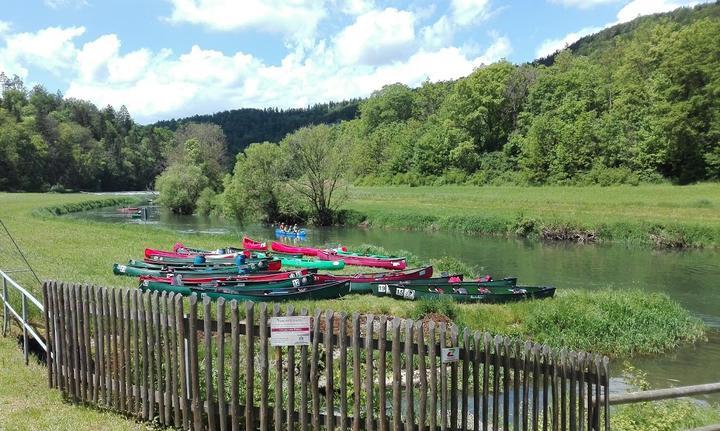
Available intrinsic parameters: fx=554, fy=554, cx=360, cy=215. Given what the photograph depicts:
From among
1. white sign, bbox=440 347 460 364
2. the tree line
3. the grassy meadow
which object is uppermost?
the tree line

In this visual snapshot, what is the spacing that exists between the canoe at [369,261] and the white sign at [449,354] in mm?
17812

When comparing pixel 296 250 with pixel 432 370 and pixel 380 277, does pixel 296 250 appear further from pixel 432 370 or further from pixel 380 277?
pixel 432 370

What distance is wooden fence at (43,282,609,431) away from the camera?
579cm

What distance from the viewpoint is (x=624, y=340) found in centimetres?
1502

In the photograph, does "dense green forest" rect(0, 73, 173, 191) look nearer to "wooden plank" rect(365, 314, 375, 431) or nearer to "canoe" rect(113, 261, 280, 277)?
"canoe" rect(113, 261, 280, 277)

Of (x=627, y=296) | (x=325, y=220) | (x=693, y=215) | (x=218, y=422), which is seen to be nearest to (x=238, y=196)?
(x=325, y=220)

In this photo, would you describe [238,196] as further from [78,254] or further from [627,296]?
[627,296]

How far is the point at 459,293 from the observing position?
16797 millimetres

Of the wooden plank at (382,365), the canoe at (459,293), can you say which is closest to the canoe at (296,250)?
the canoe at (459,293)

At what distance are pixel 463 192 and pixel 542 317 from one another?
4934cm

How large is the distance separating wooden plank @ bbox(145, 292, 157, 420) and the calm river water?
9932mm

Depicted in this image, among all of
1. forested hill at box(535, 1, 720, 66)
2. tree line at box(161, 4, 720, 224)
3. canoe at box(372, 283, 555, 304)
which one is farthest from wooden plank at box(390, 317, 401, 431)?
forested hill at box(535, 1, 720, 66)

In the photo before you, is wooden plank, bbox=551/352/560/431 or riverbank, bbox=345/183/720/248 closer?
wooden plank, bbox=551/352/560/431

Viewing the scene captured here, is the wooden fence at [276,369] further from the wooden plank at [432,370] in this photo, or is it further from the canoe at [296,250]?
the canoe at [296,250]
